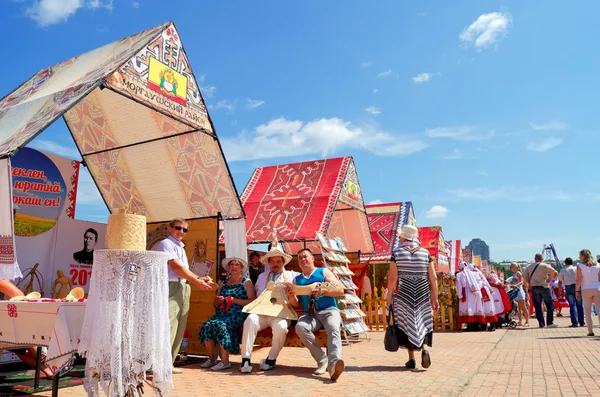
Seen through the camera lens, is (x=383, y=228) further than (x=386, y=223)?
No

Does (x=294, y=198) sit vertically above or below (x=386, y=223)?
Result: above

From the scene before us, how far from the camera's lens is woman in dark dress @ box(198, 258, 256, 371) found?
630 cm

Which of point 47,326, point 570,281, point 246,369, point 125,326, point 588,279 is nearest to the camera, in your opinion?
point 125,326

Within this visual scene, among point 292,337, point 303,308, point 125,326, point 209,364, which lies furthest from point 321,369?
point 125,326

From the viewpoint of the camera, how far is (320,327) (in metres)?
6.07

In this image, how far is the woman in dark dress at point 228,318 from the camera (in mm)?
6301

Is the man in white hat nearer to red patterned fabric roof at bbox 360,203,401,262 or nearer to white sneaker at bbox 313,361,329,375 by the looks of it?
white sneaker at bbox 313,361,329,375

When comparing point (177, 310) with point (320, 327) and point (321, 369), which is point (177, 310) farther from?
point (321, 369)

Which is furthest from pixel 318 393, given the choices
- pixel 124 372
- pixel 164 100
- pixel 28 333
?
pixel 164 100

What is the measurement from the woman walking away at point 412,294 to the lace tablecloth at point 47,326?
3.92 metres

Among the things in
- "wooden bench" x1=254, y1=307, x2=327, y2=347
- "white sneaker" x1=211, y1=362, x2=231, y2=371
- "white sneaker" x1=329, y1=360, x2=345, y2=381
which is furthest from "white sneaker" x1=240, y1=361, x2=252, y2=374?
"white sneaker" x1=329, y1=360, x2=345, y2=381

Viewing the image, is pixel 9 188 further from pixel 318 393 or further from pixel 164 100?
pixel 318 393

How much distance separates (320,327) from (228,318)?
1.31 meters

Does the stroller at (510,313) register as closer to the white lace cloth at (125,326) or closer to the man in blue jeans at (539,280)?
the man in blue jeans at (539,280)
